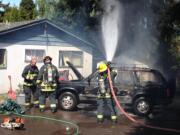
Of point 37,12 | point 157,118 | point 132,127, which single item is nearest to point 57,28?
point 157,118

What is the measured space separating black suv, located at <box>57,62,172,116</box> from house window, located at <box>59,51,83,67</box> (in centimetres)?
818

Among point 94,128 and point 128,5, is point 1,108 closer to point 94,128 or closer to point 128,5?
point 94,128

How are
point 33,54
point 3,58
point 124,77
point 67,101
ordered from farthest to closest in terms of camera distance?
point 33,54 < point 3,58 < point 67,101 < point 124,77

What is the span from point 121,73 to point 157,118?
6.46 ft

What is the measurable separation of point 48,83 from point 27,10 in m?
34.5

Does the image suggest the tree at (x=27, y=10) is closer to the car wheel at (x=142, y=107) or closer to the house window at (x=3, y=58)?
the house window at (x=3, y=58)

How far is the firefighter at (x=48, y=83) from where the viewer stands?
14430 mm

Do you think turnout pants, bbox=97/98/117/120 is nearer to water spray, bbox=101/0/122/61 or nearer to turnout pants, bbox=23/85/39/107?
turnout pants, bbox=23/85/39/107

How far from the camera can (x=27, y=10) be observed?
4775 centimetres

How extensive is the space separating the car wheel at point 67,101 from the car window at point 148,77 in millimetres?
2386

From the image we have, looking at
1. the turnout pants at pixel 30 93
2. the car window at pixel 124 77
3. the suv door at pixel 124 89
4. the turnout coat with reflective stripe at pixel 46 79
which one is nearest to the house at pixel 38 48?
the turnout pants at pixel 30 93

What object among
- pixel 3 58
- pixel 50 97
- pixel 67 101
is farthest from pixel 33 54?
pixel 50 97

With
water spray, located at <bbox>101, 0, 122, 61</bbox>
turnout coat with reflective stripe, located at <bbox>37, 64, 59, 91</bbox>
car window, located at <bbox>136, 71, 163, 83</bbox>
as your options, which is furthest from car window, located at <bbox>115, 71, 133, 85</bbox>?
water spray, located at <bbox>101, 0, 122, 61</bbox>

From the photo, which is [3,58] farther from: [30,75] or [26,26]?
[30,75]
